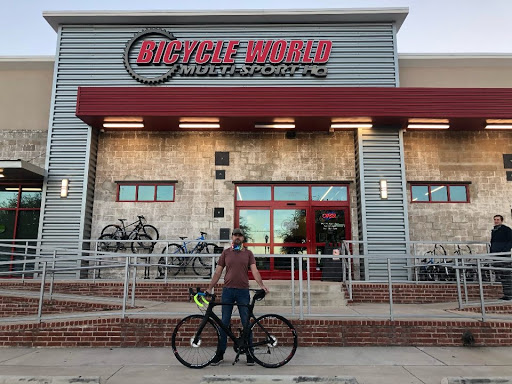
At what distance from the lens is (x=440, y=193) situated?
12523 millimetres

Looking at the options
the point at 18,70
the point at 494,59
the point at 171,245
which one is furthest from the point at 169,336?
the point at 494,59

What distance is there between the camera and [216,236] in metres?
12.1

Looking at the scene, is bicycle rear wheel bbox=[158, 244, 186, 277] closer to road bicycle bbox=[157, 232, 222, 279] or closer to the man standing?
road bicycle bbox=[157, 232, 222, 279]

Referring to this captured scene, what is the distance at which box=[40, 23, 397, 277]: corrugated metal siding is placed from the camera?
12.1 metres

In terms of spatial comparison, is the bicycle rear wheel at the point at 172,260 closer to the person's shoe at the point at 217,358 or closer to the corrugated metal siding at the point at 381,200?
the corrugated metal siding at the point at 381,200

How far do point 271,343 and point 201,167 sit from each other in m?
7.88

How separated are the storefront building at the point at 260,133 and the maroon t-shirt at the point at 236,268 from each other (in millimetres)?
6416

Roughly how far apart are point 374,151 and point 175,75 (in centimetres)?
670

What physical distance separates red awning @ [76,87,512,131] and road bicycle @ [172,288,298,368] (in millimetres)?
Answer: 6968

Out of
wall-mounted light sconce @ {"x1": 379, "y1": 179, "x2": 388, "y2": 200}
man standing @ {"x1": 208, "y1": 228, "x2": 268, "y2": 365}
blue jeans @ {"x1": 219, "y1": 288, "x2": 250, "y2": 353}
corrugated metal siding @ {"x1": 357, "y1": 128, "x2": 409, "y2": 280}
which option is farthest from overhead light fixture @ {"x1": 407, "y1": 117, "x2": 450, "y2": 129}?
blue jeans @ {"x1": 219, "y1": 288, "x2": 250, "y2": 353}

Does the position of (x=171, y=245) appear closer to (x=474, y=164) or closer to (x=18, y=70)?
(x=18, y=70)

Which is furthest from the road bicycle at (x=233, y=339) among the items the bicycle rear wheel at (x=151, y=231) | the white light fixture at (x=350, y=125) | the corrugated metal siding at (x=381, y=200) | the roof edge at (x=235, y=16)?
the roof edge at (x=235, y=16)

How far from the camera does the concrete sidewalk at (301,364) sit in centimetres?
491

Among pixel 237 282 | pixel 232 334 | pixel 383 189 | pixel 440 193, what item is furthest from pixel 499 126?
pixel 232 334
